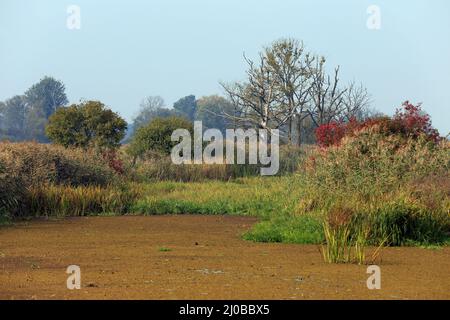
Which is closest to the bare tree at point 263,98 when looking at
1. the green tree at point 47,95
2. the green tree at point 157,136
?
the green tree at point 157,136

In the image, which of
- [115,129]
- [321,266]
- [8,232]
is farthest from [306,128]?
[321,266]

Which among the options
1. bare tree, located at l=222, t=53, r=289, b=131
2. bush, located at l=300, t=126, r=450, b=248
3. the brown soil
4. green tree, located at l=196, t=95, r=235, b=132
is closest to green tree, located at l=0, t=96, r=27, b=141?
green tree, located at l=196, t=95, r=235, b=132

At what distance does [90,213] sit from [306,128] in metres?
42.0

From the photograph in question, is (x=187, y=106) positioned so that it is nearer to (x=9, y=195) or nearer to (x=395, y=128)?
(x=395, y=128)

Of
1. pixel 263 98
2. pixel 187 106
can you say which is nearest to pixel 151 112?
pixel 187 106

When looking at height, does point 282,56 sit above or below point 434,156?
above

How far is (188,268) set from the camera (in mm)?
12188

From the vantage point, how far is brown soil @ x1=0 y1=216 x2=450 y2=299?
1007cm

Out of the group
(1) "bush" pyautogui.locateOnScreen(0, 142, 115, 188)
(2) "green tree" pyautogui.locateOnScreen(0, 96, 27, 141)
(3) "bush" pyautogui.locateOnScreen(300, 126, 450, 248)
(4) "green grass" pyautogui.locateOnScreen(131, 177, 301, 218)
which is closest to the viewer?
(3) "bush" pyautogui.locateOnScreen(300, 126, 450, 248)

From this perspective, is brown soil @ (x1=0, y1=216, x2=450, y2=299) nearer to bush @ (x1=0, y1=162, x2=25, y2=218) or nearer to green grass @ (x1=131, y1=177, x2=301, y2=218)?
bush @ (x1=0, y1=162, x2=25, y2=218)

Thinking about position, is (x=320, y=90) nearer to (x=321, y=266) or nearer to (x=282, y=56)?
(x=282, y=56)

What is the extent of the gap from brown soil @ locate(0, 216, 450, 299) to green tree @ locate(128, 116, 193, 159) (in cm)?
1802

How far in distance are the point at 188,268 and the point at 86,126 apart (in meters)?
24.4
